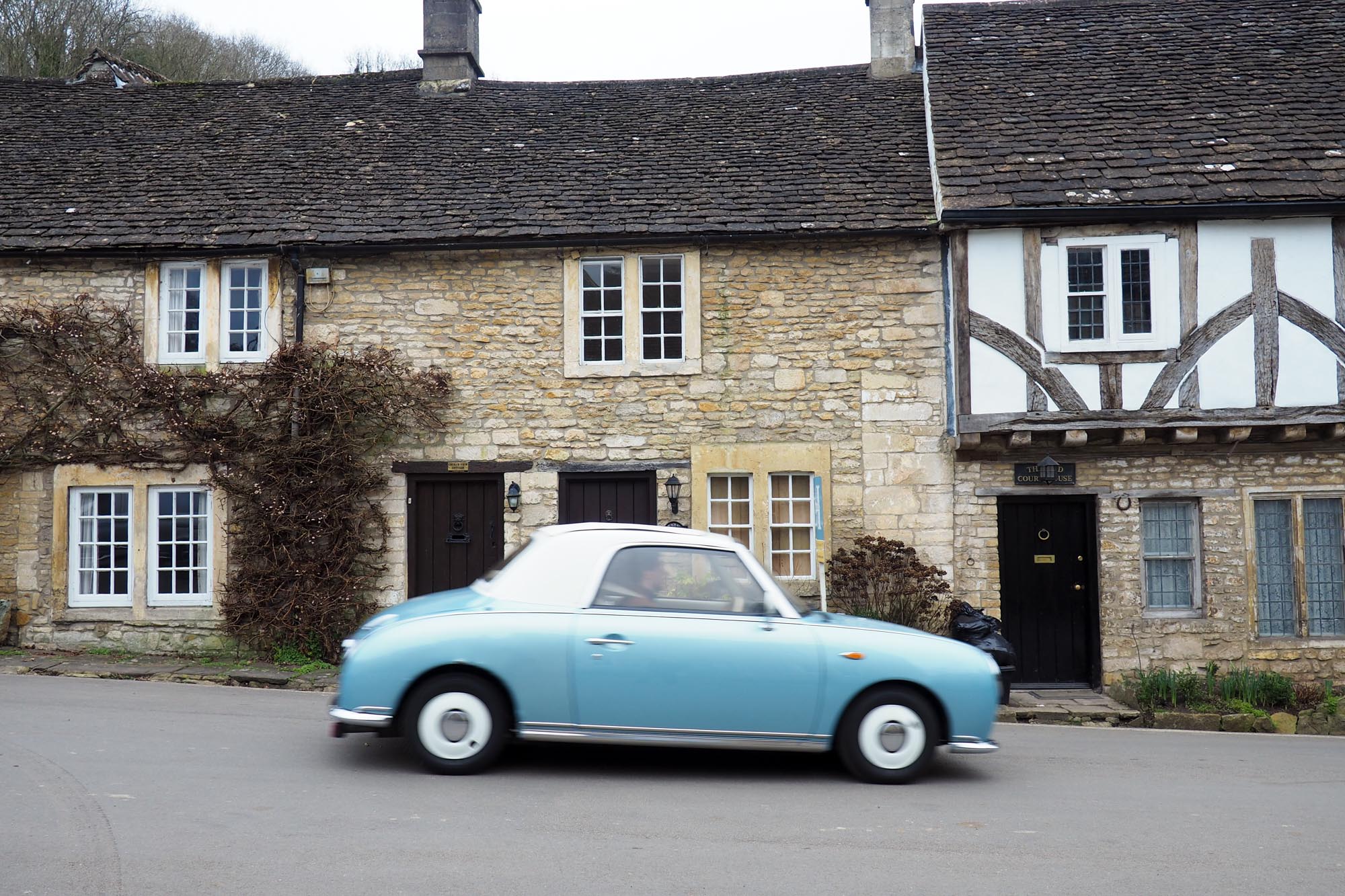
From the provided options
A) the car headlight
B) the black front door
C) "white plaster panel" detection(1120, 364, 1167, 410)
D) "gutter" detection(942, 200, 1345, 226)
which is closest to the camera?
the car headlight

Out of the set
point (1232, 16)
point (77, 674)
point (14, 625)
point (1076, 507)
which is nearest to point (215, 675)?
point (77, 674)

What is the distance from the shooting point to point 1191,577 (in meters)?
11.8

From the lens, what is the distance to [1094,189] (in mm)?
11633

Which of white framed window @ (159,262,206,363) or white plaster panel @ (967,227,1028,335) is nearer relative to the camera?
white plaster panel @ (967,227,1028,335)

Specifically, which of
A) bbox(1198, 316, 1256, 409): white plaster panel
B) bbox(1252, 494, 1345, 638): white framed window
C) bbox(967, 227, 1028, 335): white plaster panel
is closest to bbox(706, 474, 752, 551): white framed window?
bbox(967, 227, 1028, 335): white plaster panel

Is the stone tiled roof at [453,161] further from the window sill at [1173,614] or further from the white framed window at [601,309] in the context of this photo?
the window sill at [1173,614]

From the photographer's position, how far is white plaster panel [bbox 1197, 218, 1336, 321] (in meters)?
11.5

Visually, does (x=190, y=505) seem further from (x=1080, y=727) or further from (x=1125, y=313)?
(x=1125, y=313)

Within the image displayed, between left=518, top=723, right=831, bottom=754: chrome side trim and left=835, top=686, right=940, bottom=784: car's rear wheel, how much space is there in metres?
0.28

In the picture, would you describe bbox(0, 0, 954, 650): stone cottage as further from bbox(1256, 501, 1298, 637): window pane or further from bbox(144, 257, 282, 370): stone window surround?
bbox(1256, 501, 1298, 637): window pane

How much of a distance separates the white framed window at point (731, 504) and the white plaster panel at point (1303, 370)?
5.75 metres

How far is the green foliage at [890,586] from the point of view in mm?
11484

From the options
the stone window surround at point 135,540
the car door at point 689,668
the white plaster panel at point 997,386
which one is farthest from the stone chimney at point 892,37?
the car door at point 689,668

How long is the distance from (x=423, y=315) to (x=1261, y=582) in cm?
989
